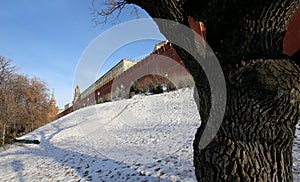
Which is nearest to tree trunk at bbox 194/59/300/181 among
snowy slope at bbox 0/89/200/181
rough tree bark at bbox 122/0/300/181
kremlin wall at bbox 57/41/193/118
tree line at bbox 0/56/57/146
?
rough tree bark at bbox 122/0/300/181

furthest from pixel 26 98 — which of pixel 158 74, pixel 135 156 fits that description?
pixel 135 156

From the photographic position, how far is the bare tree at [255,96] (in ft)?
5.34

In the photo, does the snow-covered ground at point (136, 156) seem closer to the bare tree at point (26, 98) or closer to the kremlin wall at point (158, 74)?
the kremlin wall at point (158, 74)

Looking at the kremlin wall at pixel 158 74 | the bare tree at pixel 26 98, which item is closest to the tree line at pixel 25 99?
the bare tree at pixel 26 98

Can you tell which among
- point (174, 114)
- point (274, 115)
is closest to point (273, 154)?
point (274, 115)

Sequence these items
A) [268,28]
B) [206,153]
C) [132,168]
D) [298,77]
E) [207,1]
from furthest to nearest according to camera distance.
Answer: [132,168], [207,1], [206,153], [268,28], [298,77]

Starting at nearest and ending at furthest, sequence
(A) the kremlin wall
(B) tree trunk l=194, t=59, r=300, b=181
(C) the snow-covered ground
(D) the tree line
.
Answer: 1. (B) tree trunk l=194, t=59, r=300, b=181
2. (C) the snow-covered ground
3. (A) the kremlin wall
4. (D) the tree line

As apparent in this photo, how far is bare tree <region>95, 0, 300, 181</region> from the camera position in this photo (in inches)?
64.1

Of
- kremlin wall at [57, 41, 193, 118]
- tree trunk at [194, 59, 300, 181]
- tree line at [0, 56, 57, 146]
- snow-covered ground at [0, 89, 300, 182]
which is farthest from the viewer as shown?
tree line at [0, 56, 57, 146]

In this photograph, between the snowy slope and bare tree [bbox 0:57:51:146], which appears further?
bare tree [bbox 0:57:51:146]

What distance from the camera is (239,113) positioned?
1.76 m

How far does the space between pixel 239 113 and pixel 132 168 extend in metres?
3.36

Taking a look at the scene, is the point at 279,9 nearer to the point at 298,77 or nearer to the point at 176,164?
the point at 298,77

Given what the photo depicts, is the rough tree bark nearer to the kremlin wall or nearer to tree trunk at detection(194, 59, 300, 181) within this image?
tree trunk at detection(194, 59, 300, 181)
